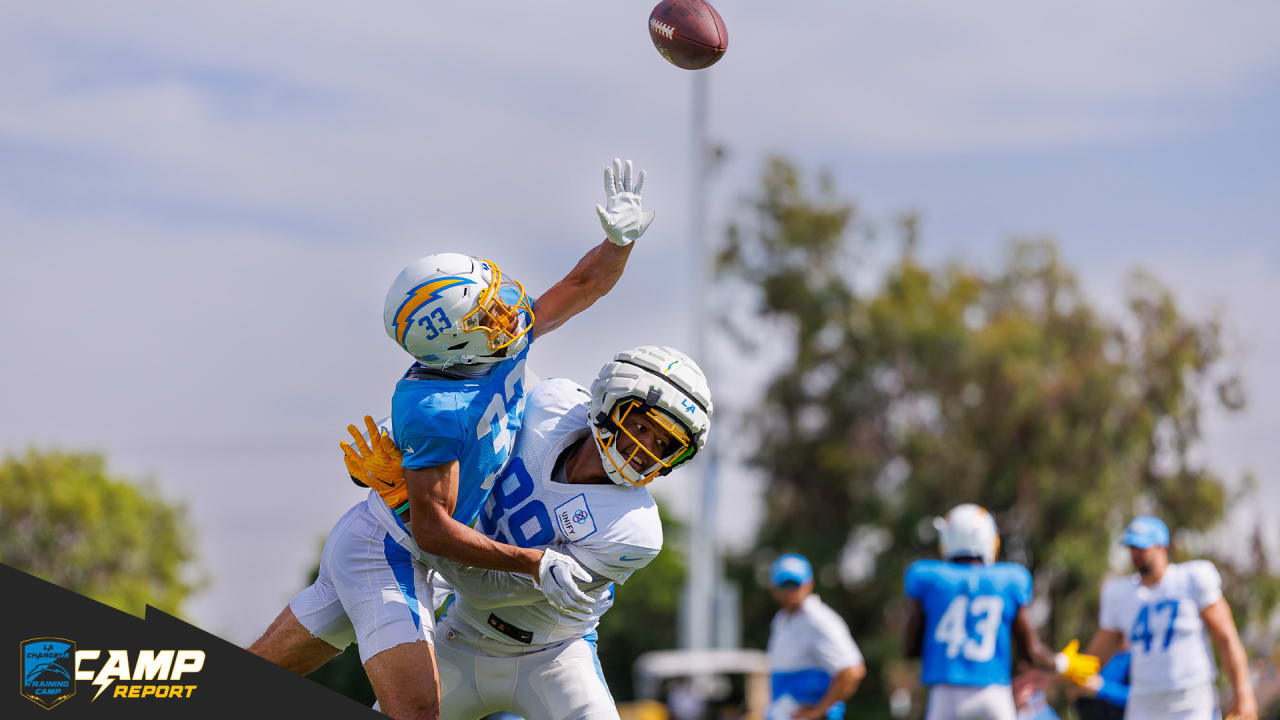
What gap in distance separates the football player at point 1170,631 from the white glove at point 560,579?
466cm

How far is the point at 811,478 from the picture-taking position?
29.9 meters

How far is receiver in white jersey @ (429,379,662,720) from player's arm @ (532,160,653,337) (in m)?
0.30

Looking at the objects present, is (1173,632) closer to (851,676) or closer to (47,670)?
(851,676)

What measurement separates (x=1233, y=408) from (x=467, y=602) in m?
22.5

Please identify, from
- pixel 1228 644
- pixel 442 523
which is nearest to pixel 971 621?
pixel 1228 644

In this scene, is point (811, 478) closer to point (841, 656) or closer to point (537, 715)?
point (841, 656)

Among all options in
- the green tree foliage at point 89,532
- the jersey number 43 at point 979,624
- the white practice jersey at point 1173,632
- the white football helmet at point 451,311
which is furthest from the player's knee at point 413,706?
the green tree foliage at point 89,532

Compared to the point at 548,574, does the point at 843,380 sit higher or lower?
higher

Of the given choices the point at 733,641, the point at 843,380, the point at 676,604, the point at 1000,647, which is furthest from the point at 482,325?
the point at 676,604

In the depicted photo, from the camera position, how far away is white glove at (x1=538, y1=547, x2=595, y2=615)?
14.7ft

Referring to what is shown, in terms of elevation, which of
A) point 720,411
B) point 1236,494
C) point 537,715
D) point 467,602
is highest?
point 720,411

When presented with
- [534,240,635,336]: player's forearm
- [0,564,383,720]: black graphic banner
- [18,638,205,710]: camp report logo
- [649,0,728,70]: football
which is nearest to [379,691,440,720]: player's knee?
[0,564,383,720]: black graphic banner

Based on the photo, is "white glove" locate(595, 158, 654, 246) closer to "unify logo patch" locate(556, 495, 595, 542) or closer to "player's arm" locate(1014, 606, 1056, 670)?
"unify logo patch" locate(556, 495, 595, 542)

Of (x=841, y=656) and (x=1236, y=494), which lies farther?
(x=1236, y=494)
